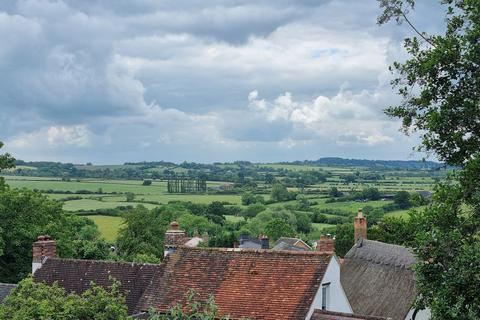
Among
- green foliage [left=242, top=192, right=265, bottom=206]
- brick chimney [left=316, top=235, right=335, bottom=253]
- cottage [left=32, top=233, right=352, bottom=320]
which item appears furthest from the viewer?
green foliage [left=242, top=192, right=265, bottom=206]

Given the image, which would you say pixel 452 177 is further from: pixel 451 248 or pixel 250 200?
pixel 250 200

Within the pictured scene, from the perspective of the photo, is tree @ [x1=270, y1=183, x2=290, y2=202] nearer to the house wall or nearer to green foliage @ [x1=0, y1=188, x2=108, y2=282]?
green foliage @ [x1=0, y1=188, x2=108, y2=282]

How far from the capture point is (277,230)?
122 metres

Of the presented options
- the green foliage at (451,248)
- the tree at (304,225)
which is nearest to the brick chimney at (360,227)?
the green foliage at (451,248)

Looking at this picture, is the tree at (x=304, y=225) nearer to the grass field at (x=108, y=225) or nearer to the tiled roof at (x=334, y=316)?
the grass field at (x=108, y=225)

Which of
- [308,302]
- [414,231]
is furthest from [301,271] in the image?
[414,231]

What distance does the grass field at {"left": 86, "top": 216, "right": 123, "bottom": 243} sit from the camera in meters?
108

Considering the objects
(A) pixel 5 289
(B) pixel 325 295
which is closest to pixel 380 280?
(B) pixel 325 295

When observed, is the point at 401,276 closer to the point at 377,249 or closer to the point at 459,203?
the point at 377,249

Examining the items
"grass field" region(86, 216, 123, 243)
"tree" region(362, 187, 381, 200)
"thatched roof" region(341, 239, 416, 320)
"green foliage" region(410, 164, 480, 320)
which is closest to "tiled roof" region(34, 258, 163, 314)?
"thatched roof" region(341, 239, 416, 320)

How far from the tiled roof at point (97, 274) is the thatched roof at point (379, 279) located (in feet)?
50.4

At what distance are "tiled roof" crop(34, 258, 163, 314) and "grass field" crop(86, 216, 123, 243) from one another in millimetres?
66091

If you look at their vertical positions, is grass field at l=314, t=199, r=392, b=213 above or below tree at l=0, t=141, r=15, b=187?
below

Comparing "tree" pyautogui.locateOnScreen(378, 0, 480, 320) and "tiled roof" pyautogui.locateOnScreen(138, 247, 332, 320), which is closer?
"tree" pyautogui.locateOnScreen(378, 0, 480, 320)
